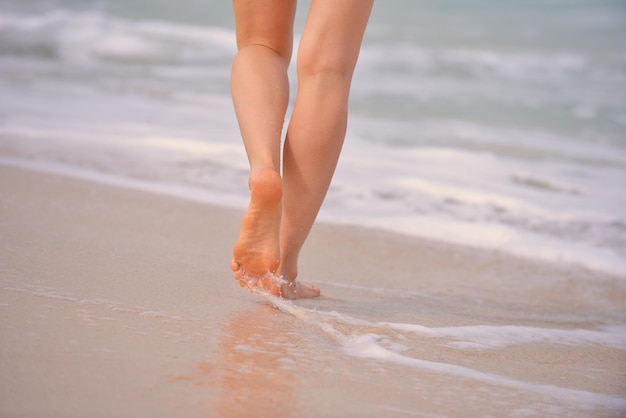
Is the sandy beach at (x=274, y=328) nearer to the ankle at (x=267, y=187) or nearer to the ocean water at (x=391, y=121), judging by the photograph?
the ankle at (x=267, y=187)

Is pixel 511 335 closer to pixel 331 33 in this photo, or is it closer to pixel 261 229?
pixel 261 229

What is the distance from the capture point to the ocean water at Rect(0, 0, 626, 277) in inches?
133

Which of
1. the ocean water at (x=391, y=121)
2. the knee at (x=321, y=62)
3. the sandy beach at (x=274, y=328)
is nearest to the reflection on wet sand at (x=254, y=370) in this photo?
the sandy beach at (x=274, y=328)

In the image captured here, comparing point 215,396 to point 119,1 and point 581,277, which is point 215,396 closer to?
point 581,277

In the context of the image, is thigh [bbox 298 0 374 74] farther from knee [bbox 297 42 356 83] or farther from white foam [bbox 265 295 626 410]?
white foam [bbox 265 295 626 410]

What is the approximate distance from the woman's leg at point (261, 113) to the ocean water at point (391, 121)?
1.24 m

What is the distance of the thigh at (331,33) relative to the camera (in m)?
1.83

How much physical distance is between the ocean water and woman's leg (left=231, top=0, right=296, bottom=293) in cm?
124

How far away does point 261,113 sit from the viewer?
1879 millimetres

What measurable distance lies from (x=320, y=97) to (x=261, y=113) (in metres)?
0.13

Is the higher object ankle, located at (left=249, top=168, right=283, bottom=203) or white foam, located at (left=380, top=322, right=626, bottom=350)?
ankle, located at (left=249, top=168, right=283, bottom=203)

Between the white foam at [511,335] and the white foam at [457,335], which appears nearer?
the white foam at [457,335]

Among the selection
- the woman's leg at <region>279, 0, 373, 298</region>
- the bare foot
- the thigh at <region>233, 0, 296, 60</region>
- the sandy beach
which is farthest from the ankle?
the thigh at <region>233, 0, 296, 60</region>

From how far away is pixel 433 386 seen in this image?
1.47m
